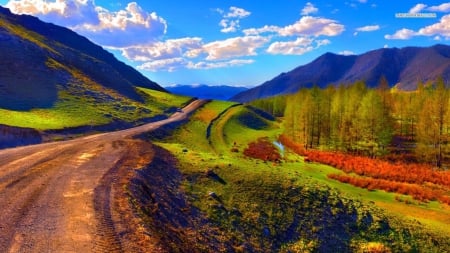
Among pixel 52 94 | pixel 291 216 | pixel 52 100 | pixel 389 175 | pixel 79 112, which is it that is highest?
pixel 52 94

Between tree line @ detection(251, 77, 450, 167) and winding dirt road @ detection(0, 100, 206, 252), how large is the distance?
5286cm

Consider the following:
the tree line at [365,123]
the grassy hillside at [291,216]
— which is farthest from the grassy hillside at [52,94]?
the tree line at [365,123]

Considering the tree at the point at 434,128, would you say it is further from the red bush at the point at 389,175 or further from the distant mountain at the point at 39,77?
the distant mountain at the point at 39,77

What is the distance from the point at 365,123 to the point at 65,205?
63.3 metres

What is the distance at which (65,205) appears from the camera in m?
19.0

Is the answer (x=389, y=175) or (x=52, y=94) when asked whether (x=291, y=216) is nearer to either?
(x=389, y=175)

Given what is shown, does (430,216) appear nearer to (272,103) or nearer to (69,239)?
(69,239)

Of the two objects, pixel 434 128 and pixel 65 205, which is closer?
pixel 65 205

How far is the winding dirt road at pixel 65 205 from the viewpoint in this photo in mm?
15047

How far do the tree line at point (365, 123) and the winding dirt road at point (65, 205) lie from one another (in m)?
52.9

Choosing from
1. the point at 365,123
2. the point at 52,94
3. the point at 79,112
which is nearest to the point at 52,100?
the point at 52,94

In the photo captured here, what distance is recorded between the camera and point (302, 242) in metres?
24.8

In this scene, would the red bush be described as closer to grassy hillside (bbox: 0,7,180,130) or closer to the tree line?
the tree line

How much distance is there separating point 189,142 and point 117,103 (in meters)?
30.1
